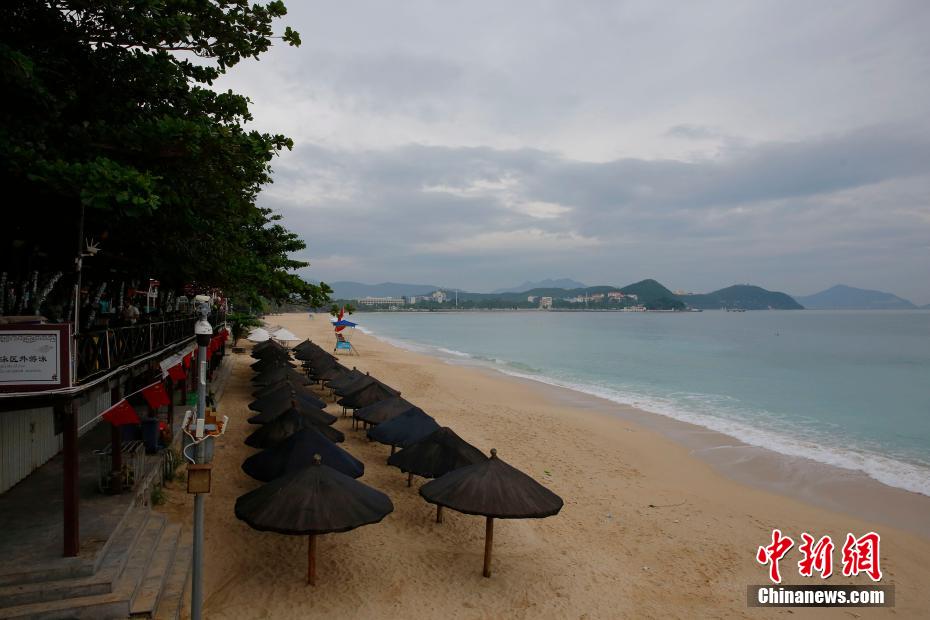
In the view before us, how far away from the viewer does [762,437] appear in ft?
71.3

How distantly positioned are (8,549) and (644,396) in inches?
1149

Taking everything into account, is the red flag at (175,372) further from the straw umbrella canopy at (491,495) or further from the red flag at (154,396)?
the straw umbrella canopy at (491,495)

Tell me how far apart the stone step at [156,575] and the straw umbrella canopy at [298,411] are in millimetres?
4232

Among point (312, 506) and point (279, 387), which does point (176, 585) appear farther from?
point (279, 387)

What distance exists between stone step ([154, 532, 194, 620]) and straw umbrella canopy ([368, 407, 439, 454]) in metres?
4.94

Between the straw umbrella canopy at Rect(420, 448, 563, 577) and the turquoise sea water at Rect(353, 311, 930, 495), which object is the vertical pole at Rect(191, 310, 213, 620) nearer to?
the straw umbrella canopy at Rect(420, 448, 563, 577)

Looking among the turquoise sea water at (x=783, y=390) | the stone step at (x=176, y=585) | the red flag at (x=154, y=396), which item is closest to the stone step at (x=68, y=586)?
the stone step at (x=176, y=585)

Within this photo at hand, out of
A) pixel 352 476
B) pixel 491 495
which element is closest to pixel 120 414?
pixel 352 476

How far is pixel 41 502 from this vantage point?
891 cm

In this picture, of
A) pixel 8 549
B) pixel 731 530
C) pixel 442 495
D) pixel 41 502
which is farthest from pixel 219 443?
pixel 731 530

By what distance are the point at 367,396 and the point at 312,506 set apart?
8703mm

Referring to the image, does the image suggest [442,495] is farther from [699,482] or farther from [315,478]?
[699,482]

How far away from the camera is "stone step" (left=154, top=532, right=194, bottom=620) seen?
23.0 feet

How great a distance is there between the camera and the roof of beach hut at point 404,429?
12.8m
